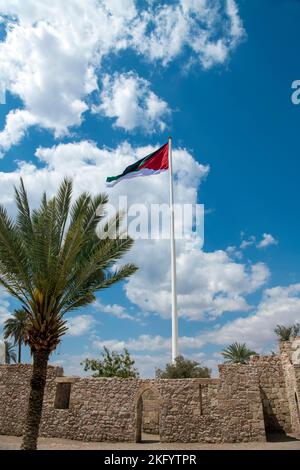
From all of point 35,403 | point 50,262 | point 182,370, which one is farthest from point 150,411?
point 50,262

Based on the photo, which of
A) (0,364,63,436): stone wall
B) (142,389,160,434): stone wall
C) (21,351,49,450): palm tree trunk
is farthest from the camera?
(142,389,160,434): stone wall

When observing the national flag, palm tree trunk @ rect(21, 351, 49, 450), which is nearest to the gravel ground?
palm tree trunk @ rect(21, 351, 49, 450)

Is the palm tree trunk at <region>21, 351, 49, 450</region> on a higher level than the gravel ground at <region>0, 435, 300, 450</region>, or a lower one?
higher

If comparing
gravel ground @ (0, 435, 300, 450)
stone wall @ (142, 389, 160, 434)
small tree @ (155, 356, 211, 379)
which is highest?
small tree @ (155, 356, 211, 379)

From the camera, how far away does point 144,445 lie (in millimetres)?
14055

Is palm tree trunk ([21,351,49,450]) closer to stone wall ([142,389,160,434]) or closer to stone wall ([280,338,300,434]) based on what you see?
stone wall ([142,389,160,434])

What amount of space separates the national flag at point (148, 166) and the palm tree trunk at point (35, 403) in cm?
1207

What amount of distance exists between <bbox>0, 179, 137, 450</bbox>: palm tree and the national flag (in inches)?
381

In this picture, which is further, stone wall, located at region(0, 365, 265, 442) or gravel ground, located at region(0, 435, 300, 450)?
stone wall, located at region(0, 365, 265, 442)

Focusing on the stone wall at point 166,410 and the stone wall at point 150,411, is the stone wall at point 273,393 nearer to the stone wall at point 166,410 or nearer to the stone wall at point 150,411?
the stone wall at point 166,410

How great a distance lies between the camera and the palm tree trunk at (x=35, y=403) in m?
10.0

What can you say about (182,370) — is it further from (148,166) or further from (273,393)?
(148,166)

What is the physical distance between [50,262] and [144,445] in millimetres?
8508

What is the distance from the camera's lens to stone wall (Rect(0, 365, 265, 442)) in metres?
14.5
